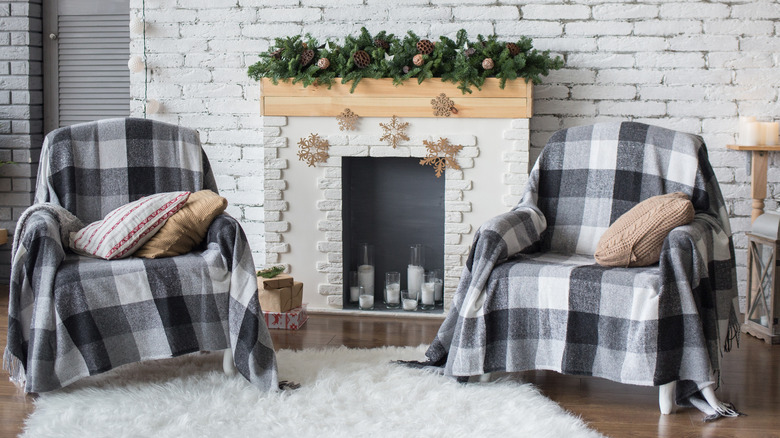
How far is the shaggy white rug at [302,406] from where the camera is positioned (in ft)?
7.41

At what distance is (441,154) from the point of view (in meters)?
3.74

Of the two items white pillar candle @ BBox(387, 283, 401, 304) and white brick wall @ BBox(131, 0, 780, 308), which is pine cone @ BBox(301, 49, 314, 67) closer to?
white brick wall @ BBox(131, 0, 780, 308)

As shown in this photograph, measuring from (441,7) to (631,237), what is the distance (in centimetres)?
185

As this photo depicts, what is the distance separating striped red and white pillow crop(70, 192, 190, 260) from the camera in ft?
8.62

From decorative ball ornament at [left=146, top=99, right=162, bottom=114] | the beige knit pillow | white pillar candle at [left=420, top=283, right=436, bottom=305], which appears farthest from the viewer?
decorative ball ornament at [left=146, top=99, right=162, bottom=114]

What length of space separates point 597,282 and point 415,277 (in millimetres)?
1479

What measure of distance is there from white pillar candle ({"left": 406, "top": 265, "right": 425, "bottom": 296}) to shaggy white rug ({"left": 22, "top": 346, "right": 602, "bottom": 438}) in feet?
3.33

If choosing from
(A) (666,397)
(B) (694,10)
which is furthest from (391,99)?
(A) (666,397)

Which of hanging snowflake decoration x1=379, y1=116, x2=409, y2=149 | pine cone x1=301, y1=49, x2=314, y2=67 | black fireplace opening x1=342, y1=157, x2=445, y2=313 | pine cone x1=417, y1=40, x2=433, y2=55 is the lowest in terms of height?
black fireplace opening x1=342, y1=157, x2=445, y2=313

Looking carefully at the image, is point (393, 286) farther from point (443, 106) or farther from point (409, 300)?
point (443, 106)

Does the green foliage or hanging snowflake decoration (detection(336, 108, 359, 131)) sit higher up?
the green foliage

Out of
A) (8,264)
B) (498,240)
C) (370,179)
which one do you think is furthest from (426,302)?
(8,264)

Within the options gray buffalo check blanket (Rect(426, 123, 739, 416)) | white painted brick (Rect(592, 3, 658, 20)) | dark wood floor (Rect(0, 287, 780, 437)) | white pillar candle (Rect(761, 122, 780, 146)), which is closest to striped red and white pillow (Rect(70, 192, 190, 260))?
dark wood floor (Rect(0, 287, 780, 437))

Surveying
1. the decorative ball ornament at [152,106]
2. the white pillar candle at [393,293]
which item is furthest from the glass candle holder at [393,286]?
the decorative ball ornament at [152,106]
